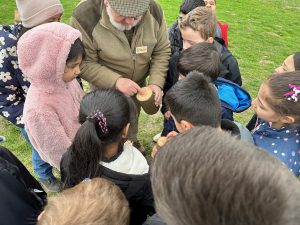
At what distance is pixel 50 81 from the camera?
7.92 feet

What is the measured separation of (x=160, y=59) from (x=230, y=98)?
923 mm

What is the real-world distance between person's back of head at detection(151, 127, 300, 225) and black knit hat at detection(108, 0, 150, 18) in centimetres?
207

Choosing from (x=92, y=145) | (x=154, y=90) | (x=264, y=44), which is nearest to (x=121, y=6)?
(x=154, y=90)

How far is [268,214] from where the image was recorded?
2.50 ft

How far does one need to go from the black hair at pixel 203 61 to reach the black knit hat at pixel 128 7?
560 mm

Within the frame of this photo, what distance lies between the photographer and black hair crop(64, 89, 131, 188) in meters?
1.90

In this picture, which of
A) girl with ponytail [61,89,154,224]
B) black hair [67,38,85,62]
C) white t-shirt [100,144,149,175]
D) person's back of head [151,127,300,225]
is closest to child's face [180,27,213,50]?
black hair [67,38,85,62]

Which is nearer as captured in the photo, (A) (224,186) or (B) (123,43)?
(A) (224,186)

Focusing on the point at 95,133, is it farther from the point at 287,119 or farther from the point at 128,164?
the point at 287,119

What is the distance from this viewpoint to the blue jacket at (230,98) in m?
2.77

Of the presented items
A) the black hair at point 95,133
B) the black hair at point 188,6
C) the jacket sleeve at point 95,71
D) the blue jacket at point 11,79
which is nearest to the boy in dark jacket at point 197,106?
the black hair at point 95,133

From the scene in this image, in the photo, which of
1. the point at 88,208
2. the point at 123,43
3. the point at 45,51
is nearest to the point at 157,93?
the point at 123,43

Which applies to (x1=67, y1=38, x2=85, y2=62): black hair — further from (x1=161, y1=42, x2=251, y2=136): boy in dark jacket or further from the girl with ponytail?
(x1=161, y1=42, x2=251, y2=136): boy in dark jacket

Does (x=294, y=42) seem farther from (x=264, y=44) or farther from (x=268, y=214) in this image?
(x=268, y=214)
